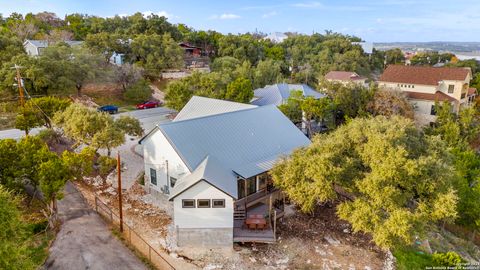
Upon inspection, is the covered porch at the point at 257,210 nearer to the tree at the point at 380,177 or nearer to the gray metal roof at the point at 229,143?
the gray metal roof at the point at 229,143

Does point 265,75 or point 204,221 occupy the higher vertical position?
point 265,75

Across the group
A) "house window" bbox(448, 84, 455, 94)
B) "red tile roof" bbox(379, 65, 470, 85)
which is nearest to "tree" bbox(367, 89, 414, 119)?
"red tile roof" bbox(379, 65, 470, 85)

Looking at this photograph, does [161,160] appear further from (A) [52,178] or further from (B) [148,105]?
(B) [148,105]

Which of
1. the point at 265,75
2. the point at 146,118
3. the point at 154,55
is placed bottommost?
the point at 146,118

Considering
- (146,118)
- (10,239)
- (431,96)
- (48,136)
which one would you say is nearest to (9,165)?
(10,239)

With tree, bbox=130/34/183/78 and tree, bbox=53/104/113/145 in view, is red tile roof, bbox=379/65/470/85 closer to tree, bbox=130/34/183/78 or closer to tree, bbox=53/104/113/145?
tree, bbox=130/34/183/78

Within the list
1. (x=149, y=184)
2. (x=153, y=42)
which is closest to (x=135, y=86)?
(x=153, y=42)
